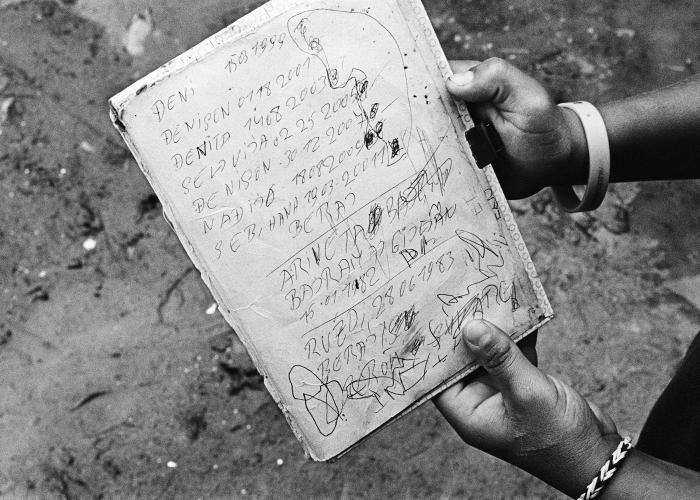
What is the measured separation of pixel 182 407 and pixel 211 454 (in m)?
0.18

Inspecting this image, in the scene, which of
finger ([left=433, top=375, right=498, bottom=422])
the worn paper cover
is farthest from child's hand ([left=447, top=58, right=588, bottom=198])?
finger ([left=433, top=375, right=498, bottom=422])

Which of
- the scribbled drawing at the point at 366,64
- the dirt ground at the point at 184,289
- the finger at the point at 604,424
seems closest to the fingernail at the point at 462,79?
the scribbled drawing at the point at 366,64

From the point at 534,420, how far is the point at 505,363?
140 mm

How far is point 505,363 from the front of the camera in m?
1.33

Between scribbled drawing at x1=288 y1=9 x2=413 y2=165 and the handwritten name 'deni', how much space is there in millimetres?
235

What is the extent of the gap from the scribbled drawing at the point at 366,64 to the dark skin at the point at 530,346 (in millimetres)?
127

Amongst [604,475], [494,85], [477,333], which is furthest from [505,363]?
[494,85]

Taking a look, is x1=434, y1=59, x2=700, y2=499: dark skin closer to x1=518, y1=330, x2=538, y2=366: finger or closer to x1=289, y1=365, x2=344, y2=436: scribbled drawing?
x1=518, y1=330, x2=538, y2=366: finger

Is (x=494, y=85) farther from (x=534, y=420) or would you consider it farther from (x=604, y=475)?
(x=604, y=475)

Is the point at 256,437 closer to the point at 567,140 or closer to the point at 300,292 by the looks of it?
the point at 300,292

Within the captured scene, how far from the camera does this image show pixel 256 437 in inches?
80.0

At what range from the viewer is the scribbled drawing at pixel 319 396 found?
1.32 m

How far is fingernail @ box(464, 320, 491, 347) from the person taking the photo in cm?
133

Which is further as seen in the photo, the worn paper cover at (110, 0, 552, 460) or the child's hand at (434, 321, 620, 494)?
the child's hand at (434, 321, 620, 494)
